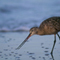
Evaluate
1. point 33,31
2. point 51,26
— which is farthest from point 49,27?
point 33,31

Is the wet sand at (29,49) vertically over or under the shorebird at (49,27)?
under

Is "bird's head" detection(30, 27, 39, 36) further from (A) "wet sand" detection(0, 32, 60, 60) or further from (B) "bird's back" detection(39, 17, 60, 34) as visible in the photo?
(A) "wet sand" detection(0, 32, 60, 60)

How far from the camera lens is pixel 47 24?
677 centimetres

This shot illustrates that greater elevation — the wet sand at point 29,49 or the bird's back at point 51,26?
the bird's back at point 51,26

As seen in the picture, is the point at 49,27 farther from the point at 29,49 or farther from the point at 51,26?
the point at 29,49

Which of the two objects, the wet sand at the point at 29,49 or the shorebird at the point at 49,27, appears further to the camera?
the shorebird at the point at 49,27

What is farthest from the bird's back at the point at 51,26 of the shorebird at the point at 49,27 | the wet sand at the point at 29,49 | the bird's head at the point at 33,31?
the wet sand at the point at 29,49

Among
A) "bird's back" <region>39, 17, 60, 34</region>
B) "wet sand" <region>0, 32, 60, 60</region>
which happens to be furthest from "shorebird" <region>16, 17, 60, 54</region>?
"wet sand" <region>0, 32, 60, 60</region>

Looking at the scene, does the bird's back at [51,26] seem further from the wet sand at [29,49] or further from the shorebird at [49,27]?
the wet sand at [29,49]

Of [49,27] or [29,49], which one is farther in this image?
[49,27]

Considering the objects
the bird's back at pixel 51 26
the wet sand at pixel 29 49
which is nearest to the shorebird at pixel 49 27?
the bird's back at pixel 51 26

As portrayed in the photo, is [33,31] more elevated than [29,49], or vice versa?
[33,31]

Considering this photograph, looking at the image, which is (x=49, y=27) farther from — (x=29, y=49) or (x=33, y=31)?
(x=29, y=49)

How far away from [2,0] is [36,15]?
2523 mm
